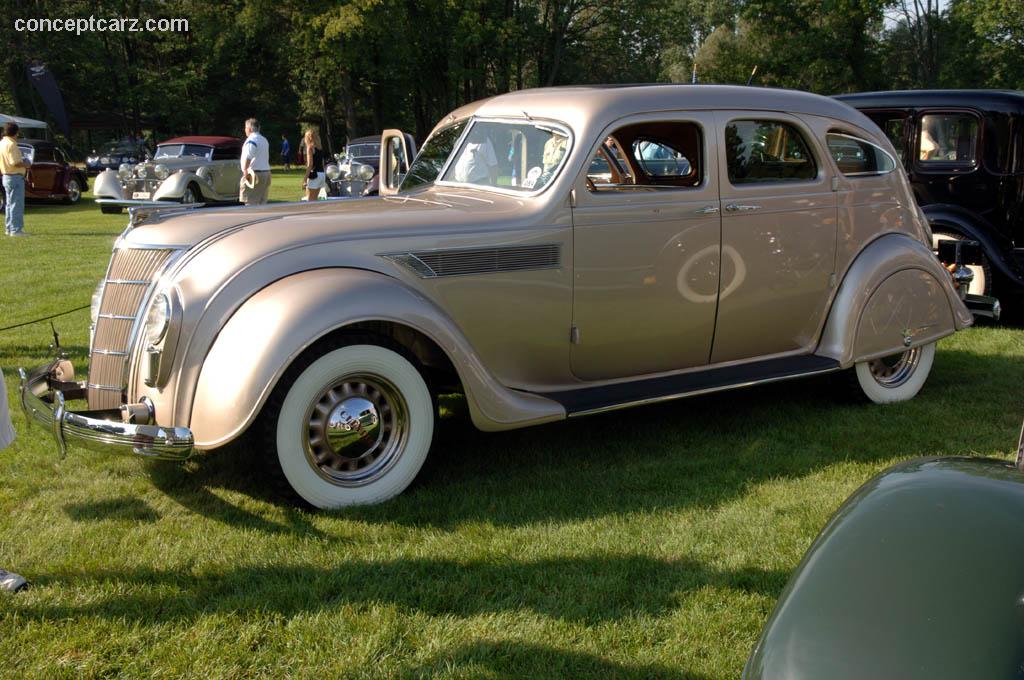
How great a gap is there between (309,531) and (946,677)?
286 centimetres

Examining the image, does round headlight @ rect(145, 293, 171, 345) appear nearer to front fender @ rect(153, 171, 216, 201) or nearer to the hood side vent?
the hood side vent

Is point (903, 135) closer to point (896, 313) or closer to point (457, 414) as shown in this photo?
point (896, 313)

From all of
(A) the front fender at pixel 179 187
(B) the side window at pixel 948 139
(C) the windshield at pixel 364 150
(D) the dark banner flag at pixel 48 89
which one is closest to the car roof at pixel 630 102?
(B) the side window at pixel 948 139

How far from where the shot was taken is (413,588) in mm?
3350

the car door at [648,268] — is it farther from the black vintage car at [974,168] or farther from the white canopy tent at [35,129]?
the white canopy tent at [35,129]

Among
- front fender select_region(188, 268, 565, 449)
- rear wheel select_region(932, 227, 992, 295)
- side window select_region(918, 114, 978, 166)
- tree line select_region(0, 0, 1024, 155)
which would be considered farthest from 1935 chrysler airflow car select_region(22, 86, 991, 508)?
tree line select_region(0, 0, 1024, 155)

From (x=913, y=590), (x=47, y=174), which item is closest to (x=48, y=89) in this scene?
(x=47, y=174)

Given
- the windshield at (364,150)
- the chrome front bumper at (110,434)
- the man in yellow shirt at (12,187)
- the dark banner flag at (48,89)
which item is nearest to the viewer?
the chrome front bumper at (110,434)

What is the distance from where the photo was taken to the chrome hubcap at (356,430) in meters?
3.95

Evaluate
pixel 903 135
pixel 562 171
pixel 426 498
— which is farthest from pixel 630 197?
pixel 903 135

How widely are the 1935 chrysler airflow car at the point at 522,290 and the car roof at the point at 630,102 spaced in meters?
0.02

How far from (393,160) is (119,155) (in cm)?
3385

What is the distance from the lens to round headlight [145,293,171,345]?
381cm

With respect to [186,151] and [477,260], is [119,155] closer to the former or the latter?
[186,151]
